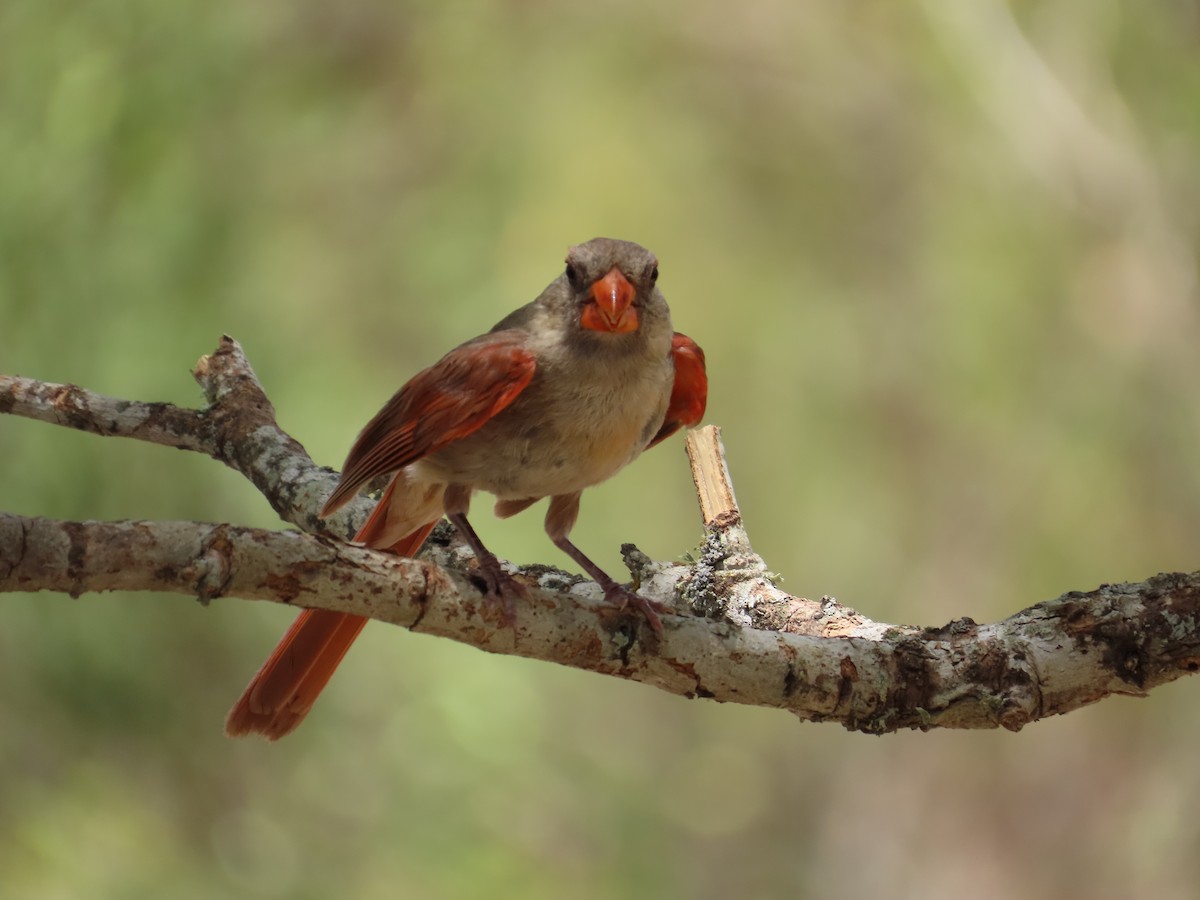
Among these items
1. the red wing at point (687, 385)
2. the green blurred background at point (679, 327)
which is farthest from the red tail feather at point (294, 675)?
the green blurred background at point (679, 327)

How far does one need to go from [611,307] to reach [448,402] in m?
0.35

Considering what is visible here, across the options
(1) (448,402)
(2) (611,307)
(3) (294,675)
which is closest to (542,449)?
(1) (448,402)

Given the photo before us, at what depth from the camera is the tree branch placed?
6.15 ft

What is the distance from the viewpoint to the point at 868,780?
9.49 metres

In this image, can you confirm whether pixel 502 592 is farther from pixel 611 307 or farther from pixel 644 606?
pixel 611 307

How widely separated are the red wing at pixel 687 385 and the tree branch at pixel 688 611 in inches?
12.1

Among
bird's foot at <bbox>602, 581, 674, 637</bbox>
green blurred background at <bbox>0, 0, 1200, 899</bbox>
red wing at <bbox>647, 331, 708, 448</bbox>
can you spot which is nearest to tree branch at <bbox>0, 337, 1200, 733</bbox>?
bird's foot at <bbox>602, 581, 674, 637</bbox>

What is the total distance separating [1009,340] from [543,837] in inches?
153

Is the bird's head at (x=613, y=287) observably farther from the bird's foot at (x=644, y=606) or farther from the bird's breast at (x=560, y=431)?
the bird's foot at (x=644, y=606)

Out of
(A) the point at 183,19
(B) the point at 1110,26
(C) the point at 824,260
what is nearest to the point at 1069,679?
(A) the point at 183,19

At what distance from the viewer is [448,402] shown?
263 centimetres

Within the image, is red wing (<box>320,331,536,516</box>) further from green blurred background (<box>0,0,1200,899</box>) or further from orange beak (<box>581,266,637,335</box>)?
green blurred background (<box>0,0,1200,899</box>)

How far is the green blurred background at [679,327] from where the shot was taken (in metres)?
5.17

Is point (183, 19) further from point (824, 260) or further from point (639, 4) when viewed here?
point (824, 260)
